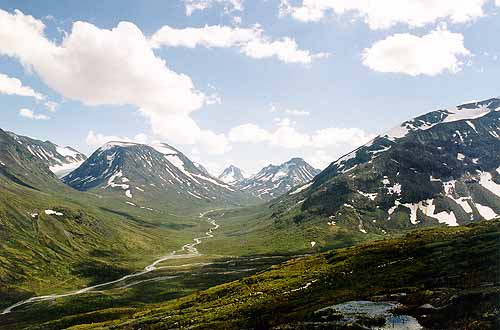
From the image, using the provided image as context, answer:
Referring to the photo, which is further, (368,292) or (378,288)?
(378,288)

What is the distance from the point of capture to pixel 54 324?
136 metres

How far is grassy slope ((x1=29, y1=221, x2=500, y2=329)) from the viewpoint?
121 feet

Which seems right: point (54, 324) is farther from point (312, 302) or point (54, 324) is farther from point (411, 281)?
point (411, 281)

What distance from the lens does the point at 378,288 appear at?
58688mm

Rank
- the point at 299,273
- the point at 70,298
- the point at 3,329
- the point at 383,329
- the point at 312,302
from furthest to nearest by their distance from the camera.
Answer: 1. the point at 70,298
2. the point at 3,329
3. the point at 299,273
4. the point at 312,302
5. the point at 383,329

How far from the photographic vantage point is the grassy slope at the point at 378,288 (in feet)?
121

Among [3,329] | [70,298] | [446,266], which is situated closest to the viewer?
[446,266]

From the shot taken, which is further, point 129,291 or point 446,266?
point 129,291

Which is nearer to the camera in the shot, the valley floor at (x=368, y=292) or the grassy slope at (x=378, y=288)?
the grassy slope at (x=378, y=288)

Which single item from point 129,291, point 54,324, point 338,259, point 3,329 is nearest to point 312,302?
point 338,259

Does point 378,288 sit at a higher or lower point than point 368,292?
lower

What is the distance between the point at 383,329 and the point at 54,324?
130946 mm

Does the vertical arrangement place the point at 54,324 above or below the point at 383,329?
below

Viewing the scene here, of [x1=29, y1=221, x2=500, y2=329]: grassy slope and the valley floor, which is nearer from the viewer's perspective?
[x1=29, y1=221, x2=500, y2=329]: grassy slope
